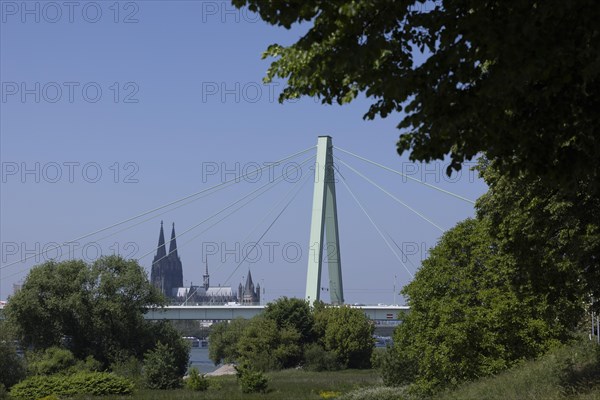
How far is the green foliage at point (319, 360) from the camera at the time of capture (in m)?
75.1

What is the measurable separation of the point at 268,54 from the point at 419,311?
91.5ft

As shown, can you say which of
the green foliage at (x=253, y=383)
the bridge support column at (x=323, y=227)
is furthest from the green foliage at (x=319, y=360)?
the green foliage at (x=253, y=383)

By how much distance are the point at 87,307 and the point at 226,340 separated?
27139mm

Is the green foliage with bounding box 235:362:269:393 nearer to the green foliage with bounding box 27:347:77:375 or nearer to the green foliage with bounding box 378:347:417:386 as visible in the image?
the green foliage with bounding box 378:347:417:386

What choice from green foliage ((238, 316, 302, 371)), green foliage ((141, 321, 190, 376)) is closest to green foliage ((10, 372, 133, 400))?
green foliage ((141, 321, 190, 376))

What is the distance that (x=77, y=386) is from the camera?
51.2 metres

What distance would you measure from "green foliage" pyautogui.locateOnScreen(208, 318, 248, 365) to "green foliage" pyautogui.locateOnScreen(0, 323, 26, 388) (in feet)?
112

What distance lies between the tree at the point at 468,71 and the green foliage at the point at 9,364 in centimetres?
4657

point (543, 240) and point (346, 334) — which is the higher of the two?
point (543, 240)

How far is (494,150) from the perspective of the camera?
10.4 metres

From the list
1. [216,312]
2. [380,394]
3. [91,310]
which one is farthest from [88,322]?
[380,394]

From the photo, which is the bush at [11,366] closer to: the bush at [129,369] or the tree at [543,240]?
the bush at [129,369]

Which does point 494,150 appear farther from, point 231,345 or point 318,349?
point 231,345

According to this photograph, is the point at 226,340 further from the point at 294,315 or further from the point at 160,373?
the point at 160,373
